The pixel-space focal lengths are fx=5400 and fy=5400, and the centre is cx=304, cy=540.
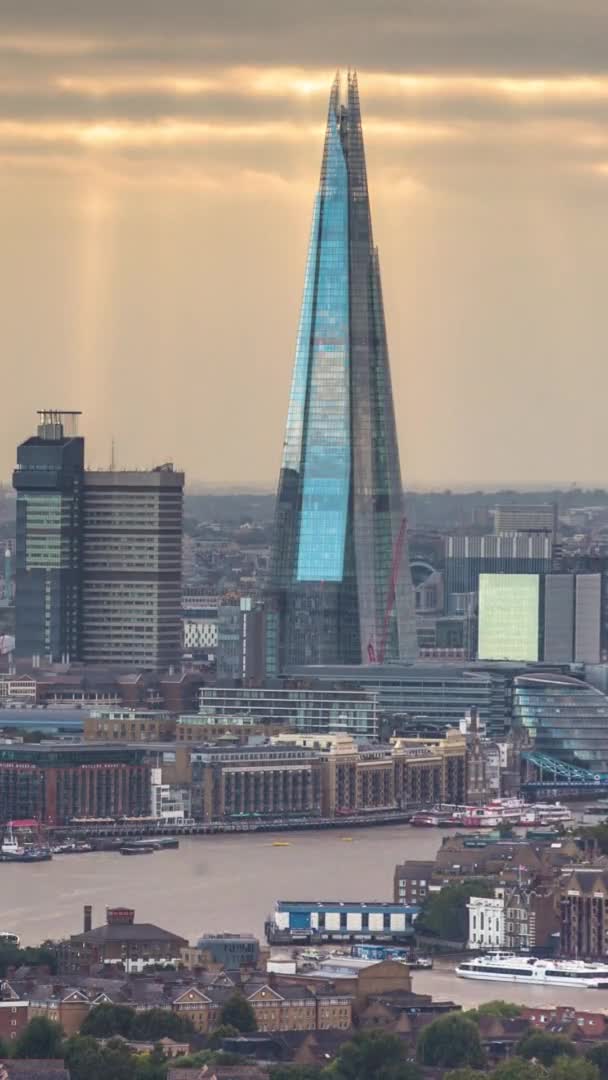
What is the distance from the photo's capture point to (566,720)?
2371 inches

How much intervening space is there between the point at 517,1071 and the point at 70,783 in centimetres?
2209

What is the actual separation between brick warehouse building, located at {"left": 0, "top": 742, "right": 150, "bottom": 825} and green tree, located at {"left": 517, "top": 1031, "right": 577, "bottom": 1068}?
19640 millimetres

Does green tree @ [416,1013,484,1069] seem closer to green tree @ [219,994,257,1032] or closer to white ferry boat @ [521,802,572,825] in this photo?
green tree @ [219,994,257,1032]

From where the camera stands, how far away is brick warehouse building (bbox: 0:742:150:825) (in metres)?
Answer: 52.2

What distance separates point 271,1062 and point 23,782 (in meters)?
20.7

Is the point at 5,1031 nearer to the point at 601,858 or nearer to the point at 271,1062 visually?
the point at 271,1062

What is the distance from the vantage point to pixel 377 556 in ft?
217

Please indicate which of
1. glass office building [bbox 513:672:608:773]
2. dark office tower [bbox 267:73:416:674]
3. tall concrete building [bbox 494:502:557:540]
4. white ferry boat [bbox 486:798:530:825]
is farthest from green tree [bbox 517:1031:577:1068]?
tall concrete building [bbox 494:502:557:540]

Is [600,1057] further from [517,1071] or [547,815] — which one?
[547,815]

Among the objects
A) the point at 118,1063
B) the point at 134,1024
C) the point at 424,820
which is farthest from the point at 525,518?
the point at 118,1063

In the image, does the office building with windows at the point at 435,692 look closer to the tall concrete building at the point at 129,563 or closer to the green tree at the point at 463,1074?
the tall concrete building at the point at 129,563

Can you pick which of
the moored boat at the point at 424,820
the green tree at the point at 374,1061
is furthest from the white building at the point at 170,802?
the green tree at the point at 374,1061

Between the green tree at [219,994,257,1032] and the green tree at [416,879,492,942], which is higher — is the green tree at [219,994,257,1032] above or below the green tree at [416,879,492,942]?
below

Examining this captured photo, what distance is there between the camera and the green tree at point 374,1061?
3123 cm
